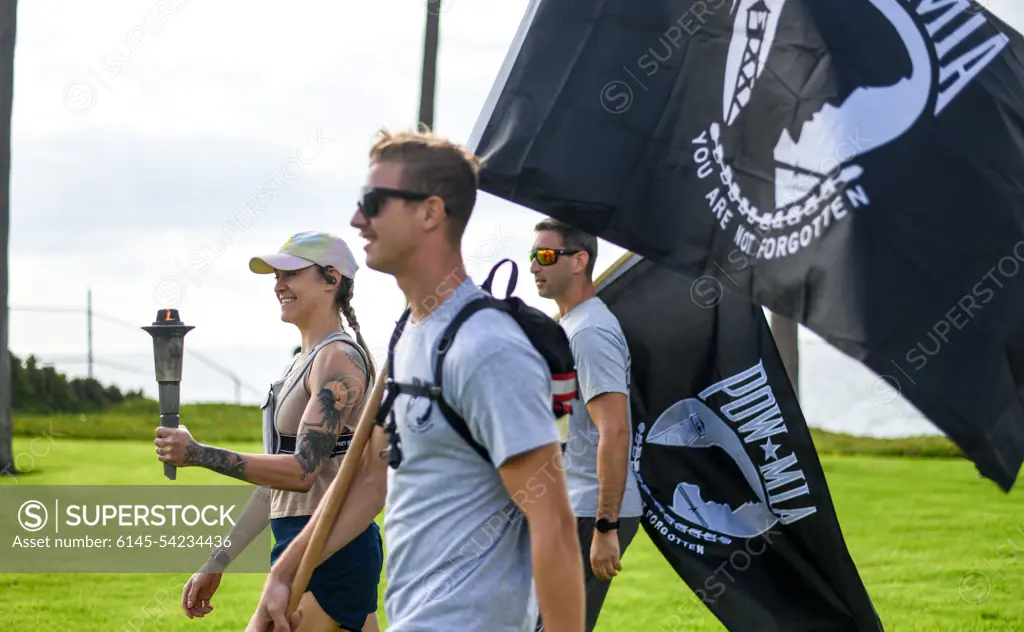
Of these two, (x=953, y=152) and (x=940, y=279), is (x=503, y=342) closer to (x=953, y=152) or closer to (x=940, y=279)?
(x=940, y=279)

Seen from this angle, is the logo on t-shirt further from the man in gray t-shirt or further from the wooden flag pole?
the man in gray t-shirt

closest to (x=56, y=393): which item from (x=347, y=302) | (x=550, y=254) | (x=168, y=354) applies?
(x=550, y=254)

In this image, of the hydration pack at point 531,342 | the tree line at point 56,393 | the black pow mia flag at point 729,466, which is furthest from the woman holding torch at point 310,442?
the tree line at point 56,393

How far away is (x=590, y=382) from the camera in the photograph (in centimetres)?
503

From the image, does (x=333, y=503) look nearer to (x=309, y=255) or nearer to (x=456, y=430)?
(x=456, y=430)

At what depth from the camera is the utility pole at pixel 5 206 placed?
1577 centimetres

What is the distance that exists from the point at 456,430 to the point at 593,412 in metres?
2.43

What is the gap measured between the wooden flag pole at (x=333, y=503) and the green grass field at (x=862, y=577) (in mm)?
5524

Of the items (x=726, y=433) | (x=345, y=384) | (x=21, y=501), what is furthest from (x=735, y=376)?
(x=21, y=501)

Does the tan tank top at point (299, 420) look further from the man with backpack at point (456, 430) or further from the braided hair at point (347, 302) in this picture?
the man with backpack at point (456, 430)

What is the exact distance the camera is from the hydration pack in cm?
267

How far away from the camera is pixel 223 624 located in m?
8.39

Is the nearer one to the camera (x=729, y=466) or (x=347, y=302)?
(x=347, y=302)

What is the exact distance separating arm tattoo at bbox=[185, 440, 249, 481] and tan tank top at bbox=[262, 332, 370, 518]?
0.31m
